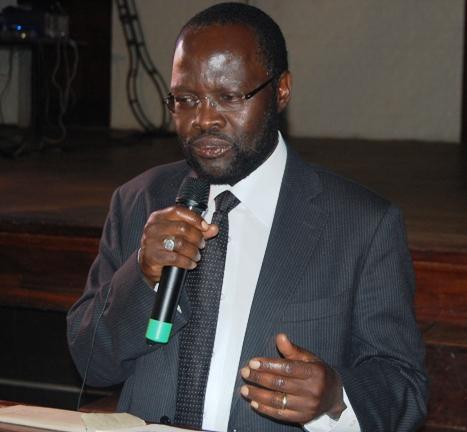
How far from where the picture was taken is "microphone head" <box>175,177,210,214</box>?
5.40 feet

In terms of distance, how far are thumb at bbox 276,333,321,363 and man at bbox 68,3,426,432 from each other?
169 mm

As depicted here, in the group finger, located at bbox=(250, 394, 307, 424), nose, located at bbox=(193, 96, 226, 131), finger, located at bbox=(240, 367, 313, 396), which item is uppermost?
nose, located at bbox=(193, 96, 226, 131)

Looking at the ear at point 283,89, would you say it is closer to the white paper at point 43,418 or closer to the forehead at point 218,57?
the forehead at point 218,57

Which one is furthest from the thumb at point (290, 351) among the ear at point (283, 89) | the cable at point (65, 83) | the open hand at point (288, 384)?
the cable at point (65, 83)

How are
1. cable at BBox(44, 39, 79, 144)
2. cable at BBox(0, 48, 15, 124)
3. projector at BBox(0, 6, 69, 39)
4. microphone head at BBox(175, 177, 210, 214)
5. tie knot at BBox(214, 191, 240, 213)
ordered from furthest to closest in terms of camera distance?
cable at BBox(0, 48, 15, 124) → cable at BBox(44, 39, 79, 144) → projector at BBox(0, 6, 69, 39) → tie knot at BBox(214, 191, 240, 213) → microphone head at BBox(175, 177, 210, 214)

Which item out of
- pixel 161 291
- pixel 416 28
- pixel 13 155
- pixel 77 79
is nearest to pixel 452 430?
pixel 161 291

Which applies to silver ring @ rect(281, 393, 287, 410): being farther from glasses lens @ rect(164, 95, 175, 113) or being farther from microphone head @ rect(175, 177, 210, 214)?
glasses lens @ rect(164, 95, 175, 113)

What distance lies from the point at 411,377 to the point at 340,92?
279 inches

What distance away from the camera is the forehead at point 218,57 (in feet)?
5.96

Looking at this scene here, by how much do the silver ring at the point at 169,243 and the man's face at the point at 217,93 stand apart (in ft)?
0.87

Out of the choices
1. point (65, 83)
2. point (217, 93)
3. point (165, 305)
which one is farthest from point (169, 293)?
point (65, 83)

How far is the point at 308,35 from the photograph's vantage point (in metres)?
8.76

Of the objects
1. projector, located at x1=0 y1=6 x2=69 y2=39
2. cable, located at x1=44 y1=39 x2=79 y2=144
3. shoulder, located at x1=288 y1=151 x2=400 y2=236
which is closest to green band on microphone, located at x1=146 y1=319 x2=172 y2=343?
shoulder, located at x1=288 y1=151 x2=400 y2=236

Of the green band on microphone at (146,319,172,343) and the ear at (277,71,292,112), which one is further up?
the ear at (277,71,292,112)
